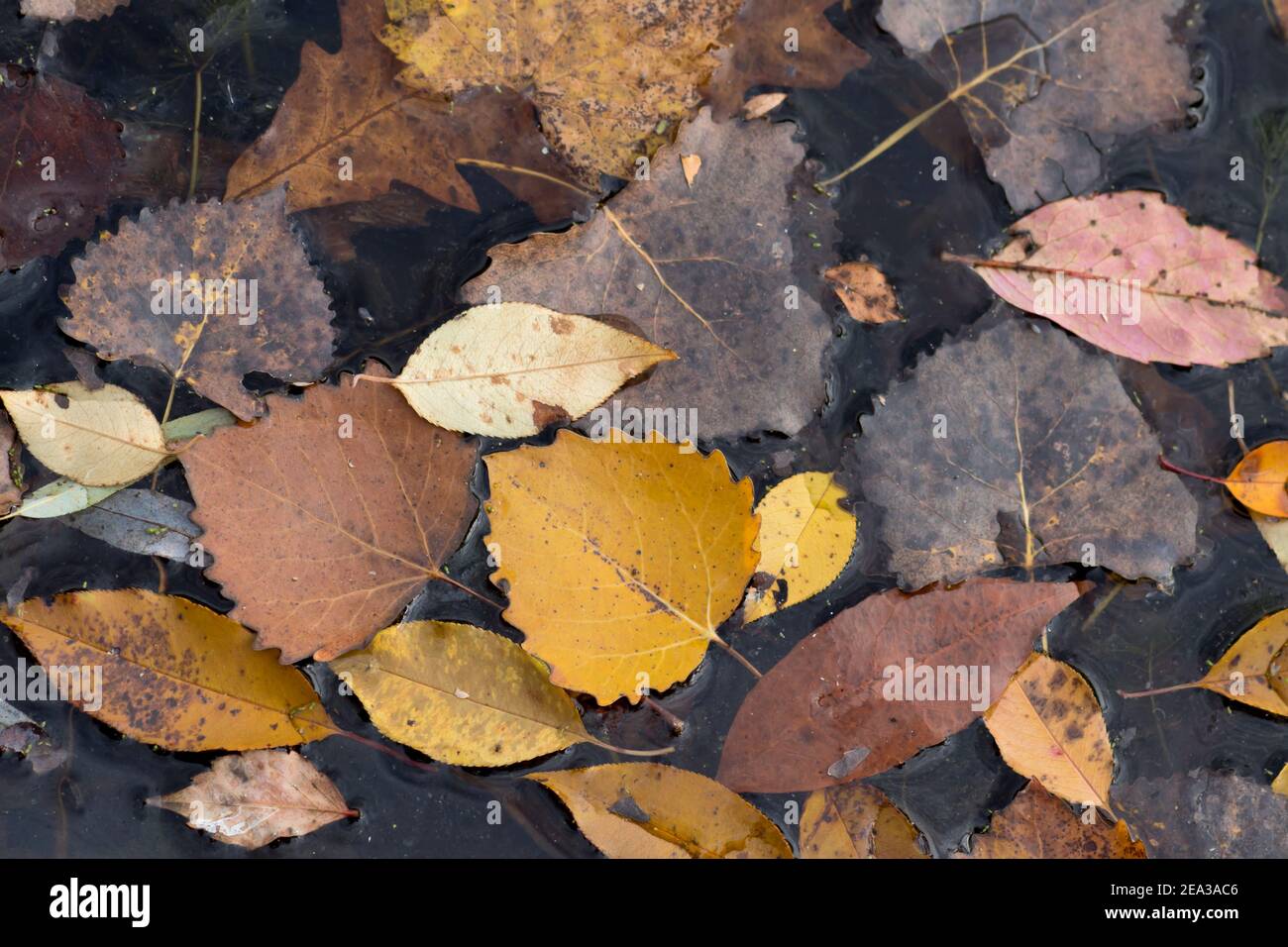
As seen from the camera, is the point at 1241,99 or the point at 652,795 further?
the point at 1241,99

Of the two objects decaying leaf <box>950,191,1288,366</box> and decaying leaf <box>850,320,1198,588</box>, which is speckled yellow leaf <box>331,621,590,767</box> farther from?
decaying leaf <box>950,191,1288,366</box>

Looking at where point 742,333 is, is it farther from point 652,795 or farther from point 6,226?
point 6,226

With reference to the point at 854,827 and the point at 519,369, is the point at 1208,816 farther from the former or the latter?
the point at 519,369

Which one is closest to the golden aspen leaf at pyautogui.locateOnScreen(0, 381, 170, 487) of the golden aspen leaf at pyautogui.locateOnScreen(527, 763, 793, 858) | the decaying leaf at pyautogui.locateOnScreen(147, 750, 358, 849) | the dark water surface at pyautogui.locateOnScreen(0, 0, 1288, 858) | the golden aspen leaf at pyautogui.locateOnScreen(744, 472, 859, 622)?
the dark water surface at pyautogui.locateOnScreen(0, 0, 1288, 858)

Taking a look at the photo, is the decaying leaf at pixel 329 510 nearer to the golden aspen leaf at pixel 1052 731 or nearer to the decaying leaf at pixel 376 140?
the decaying leaf at pixel 376 140

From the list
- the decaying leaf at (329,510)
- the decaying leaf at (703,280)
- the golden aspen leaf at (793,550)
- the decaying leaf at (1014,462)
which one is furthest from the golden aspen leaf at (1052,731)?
the decaying leaf at (329,510)

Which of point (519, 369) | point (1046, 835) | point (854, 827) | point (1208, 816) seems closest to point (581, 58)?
point (519, 369)
